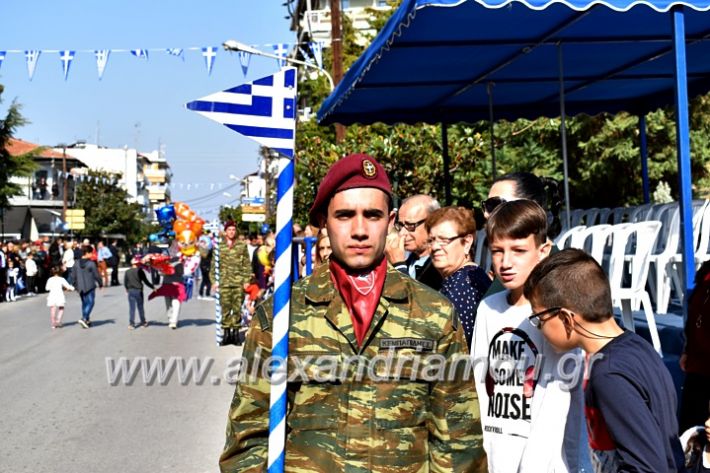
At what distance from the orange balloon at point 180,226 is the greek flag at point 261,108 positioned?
68.3ft

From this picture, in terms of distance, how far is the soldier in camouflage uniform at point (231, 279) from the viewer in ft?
53.9

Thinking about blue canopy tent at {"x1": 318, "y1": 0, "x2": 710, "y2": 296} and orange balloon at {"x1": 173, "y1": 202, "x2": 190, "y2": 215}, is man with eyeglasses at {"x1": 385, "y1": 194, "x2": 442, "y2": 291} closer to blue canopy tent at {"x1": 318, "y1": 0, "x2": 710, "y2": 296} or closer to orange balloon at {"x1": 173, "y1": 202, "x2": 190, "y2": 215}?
blue canopy tent at {"x1": 318, "y1": 0, "x2": 710, "y2": 296}

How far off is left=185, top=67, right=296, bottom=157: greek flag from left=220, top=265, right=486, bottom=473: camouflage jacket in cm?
103

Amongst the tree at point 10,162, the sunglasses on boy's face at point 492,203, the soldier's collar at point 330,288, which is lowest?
the soldier's collar at point 330,288

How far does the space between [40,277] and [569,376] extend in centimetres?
3752

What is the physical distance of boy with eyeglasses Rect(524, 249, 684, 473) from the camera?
2.80 m

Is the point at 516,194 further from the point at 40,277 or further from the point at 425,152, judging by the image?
the point at 40,277

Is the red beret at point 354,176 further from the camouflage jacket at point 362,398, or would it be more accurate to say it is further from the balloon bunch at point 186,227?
the balloon bunch at point 186,227

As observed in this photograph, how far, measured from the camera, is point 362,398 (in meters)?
2.80

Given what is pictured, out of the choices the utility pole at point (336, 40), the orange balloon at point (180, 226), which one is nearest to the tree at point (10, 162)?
the orange balloon at point (180, 226)

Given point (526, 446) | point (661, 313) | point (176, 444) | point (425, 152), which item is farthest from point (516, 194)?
point (425, 152)

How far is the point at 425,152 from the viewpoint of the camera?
16.7 m

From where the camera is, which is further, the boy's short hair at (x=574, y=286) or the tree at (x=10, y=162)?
the tree at (x=10, y=162)

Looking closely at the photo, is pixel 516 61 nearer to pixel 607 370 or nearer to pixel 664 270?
pixel 664 270
